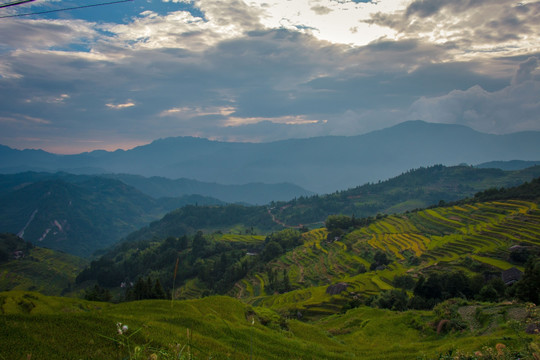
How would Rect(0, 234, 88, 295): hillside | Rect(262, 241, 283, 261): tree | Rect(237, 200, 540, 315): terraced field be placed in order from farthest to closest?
Rect(0, 234, 88, 295): hillside
Rect(262, 241, 283, 261): tree
Rect(237, 200, 540, 315): terraced field

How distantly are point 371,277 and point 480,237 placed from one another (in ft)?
70.8

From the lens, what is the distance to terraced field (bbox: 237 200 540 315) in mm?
41062

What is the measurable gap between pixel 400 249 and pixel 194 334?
56032 millimetres

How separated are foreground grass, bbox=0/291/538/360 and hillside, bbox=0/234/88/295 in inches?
3694

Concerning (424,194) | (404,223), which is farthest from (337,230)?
(424,194)

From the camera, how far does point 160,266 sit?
104 meters

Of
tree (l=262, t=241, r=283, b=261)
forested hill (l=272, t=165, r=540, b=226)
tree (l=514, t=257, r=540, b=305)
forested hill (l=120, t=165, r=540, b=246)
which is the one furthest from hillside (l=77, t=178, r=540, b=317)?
forested hill (l=272, t=165, r=540, b=226)

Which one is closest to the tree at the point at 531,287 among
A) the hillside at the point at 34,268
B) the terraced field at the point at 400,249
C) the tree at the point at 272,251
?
the terraced field at the point at 400,249

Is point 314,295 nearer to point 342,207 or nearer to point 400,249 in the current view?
point 400,249

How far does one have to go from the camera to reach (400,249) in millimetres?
56562

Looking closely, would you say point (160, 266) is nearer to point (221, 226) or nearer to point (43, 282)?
point (43, 282)

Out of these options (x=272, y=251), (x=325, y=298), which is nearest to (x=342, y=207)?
(x=272, y=251)

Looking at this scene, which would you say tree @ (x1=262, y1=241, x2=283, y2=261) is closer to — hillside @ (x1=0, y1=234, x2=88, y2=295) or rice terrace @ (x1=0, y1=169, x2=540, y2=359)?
rice terrace @ (x1=0, y1=169, x2=540, y2=359)

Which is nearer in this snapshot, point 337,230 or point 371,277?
point 371,277
